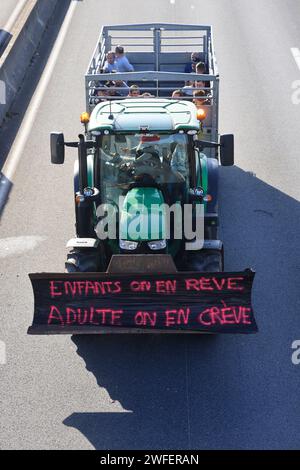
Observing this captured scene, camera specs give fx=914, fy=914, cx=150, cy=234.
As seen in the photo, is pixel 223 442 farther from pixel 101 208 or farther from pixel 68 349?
pixel 101 208

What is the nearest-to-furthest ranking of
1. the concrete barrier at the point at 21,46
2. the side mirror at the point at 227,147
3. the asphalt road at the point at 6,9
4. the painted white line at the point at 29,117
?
the side mirror at the point at 227,147, the painted white line at the point at 29,117, the concrete barrier at the point at 21,46, the asphalt road at the point at 6,9

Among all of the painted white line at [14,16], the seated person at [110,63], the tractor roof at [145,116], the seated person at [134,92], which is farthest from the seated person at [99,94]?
the painted white line at [14,16]

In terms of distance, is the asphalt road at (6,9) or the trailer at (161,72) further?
the asphalt road at (6,9)

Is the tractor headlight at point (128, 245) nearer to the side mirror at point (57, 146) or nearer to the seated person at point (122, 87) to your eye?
the side mirror at point (57, 146)

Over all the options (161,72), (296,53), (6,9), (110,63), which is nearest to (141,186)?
(161,72)

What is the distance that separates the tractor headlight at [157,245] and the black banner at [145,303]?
0.50 metres

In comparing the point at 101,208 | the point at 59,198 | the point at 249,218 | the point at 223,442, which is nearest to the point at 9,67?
the point at 59,198

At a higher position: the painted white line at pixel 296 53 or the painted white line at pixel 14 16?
the painted white line at pixel 14 16

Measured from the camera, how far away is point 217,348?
38.9 feet

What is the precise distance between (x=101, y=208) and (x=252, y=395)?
3.24 metres

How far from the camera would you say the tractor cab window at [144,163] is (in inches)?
472

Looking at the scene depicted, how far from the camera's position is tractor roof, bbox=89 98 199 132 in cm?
1210

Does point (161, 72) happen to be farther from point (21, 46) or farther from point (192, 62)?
point (21, 46)

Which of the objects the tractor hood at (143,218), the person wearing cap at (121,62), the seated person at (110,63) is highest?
the person wearing cap at (121,62)
